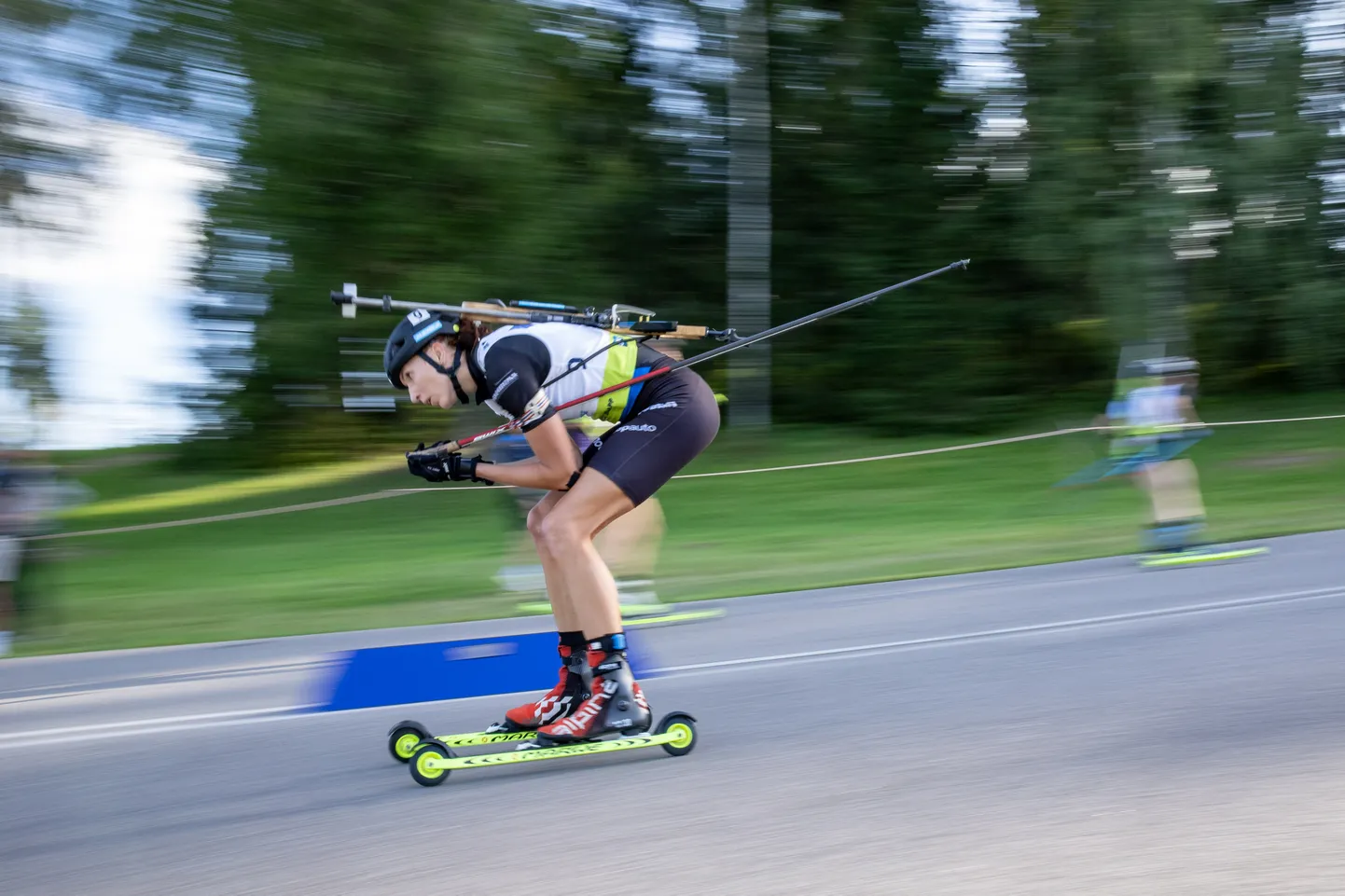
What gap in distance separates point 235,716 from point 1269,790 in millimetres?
4458

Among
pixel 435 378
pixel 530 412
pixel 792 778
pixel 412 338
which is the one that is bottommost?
pixel 792 778

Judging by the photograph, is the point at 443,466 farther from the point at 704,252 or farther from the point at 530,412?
the point at 704,252

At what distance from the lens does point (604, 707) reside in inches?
198

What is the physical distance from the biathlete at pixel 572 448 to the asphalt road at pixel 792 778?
0.30 meters

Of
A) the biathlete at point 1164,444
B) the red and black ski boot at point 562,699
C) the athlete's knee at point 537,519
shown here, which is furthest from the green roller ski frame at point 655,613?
the biathlete at point 1164,444

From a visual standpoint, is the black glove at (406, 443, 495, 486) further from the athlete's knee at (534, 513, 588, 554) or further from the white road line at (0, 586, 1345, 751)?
the white road line at (0, 586, 1345, 751)

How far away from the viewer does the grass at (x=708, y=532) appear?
10.3 m

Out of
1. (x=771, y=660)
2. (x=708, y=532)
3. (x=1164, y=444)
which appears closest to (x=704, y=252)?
(x=708, y=532)

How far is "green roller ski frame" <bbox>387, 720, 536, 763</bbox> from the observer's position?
5.09 metres

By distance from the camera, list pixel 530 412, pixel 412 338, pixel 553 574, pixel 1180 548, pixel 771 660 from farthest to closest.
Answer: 1. pixel 1180 548
2. pixel 771 660
3. pixel 553 574
4. pixel 412 338
5. pixel 530 412

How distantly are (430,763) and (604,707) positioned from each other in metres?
0.68

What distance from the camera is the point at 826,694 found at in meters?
6.05

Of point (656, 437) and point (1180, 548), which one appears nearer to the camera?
point (656, 437)

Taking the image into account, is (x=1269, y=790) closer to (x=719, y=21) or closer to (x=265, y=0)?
(x=265, y=0)
